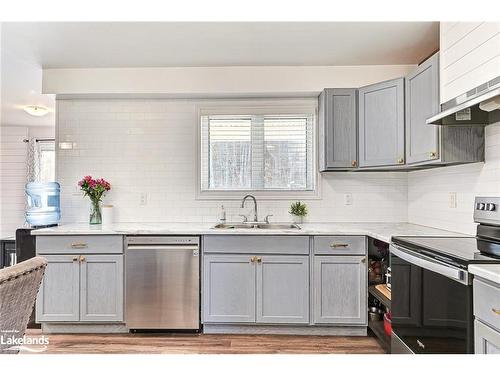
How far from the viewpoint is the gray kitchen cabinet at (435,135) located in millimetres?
2314

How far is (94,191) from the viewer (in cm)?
334

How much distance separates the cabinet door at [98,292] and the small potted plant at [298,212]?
1661 millimetres

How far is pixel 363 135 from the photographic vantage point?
9.96 feet

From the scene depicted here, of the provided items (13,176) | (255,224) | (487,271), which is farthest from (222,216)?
(13,176)

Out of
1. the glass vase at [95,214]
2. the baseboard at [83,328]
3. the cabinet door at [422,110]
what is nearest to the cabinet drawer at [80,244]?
the glass vase at [95,214]

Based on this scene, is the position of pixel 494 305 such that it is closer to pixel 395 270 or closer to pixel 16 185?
pixel 395 270

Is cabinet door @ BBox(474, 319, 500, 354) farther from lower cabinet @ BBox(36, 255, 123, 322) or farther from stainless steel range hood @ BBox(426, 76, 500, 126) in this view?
lower cabinet @ BBox(36, 255, 123, 322)

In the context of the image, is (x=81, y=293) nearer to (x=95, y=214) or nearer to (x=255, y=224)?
(x=95, y=214)

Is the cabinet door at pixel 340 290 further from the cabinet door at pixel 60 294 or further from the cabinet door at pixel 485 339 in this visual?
the cabinet door at pixel 60 294

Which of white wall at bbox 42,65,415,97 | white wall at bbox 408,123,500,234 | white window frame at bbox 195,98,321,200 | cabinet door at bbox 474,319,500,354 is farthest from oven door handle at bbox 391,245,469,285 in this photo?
white wall at bbox 42,65,415,97

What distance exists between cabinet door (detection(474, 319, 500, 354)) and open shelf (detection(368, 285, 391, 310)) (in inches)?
36.5

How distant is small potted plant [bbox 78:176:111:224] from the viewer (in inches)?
131

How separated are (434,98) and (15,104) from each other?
4.94 meters
